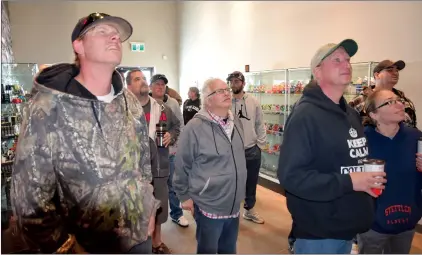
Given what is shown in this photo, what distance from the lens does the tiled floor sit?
3.10 meters

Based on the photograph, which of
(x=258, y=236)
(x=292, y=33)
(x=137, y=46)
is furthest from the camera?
(x=137, y=46)

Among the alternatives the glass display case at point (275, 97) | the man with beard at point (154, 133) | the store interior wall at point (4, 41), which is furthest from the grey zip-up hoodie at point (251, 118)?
the store interior wall at point (4, 41)

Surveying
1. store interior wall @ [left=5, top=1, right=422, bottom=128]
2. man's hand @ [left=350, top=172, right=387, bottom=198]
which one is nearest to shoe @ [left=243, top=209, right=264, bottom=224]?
store interior wall @ [left=5, top=1, right=422, bottom=128]

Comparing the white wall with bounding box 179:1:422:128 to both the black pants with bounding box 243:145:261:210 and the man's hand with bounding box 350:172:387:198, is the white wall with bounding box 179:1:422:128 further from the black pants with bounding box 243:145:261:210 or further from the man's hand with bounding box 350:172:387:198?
the black pants with bounding box 243:145:261:210

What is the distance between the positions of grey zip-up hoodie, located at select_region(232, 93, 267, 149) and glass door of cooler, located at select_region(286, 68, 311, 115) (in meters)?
1.16

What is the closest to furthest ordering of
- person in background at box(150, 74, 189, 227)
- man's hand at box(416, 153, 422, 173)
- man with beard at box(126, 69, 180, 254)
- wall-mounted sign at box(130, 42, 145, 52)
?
man's hand at box(416, 153, 422, 173) → man with beard at box(126, 69, 180, 254) → person in background at box(150, 74, 189, 227) → wall-mounted sign at box(130, 42, 145, 52)

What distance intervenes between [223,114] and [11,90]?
3.32m

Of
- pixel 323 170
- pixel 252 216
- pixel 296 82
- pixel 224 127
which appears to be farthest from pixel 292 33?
pixel 323 170

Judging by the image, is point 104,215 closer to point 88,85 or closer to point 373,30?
point 88,85

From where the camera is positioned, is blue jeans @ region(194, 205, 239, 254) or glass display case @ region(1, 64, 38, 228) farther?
glass display case @ region(1, 64, 38, 228)

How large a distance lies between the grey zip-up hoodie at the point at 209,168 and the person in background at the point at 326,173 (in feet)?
1.97

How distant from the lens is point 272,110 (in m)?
5.52

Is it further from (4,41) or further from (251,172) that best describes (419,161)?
(4,41)

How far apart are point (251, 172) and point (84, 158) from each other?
294 centimetres
